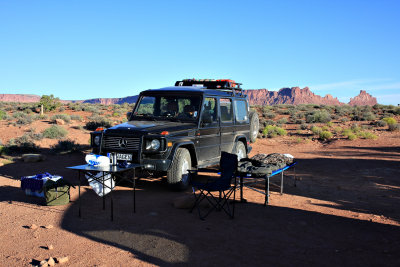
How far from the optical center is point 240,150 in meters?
9.76

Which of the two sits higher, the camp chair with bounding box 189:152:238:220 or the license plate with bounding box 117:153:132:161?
the license plate with bounding box 117:153:132:161

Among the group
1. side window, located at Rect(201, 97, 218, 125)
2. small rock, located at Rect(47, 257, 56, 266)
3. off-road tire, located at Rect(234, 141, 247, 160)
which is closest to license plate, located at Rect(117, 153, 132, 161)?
side window, located at Rect(201, 97, 218, 125)

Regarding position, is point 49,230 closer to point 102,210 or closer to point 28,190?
point 102,210

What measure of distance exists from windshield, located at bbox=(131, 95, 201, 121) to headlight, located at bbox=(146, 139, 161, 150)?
1184mm

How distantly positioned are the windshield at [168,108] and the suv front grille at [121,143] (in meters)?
1.24

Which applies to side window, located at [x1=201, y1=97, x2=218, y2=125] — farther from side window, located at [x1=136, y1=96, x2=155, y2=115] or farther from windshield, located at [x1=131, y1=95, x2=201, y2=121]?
side window, located at [x1=136, y1=96, x2=155, y2=115]

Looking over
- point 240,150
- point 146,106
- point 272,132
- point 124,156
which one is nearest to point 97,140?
point 124,156

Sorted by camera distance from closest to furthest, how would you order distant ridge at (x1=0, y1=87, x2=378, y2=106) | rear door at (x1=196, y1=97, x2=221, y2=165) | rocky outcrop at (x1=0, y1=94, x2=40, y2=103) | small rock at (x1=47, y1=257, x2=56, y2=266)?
small rock at (x1=47, y1=257, x2=56, y2=266) < rear door at (x1=196, y1=97, x2=221, y2=165) < distant ridge at (x1=0, y1=87, x2=378, y2=106) < rocky outcrop at (x1=0, y1=94, x2=40, y2=103)

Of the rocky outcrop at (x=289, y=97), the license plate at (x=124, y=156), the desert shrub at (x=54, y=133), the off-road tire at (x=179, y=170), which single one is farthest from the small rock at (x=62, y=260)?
the rocky outcrop at (x=289, y=97)

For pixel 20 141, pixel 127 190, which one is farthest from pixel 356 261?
pixel 20 141

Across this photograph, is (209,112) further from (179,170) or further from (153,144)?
(153,144)

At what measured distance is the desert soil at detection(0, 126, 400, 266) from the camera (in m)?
4.19

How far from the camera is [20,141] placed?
48.5 ft

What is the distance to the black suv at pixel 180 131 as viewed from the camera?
6941mm
